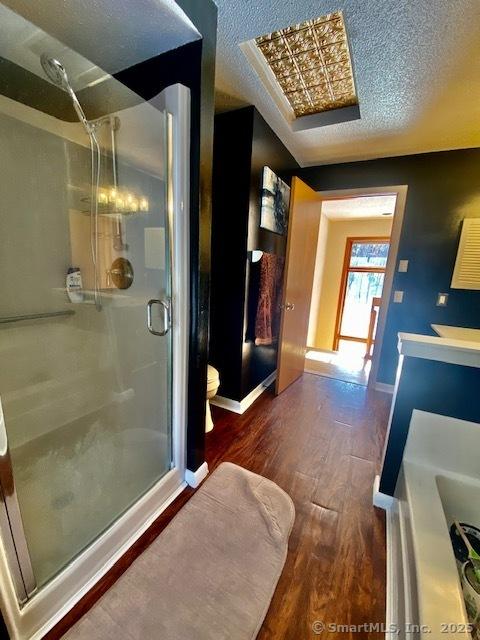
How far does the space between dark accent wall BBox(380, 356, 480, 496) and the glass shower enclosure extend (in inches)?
44.4

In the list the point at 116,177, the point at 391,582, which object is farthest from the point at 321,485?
the point at 116,177

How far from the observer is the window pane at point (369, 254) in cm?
491

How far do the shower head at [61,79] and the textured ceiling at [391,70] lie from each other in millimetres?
842

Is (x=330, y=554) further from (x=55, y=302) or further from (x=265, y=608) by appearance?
(x=55, y=302)

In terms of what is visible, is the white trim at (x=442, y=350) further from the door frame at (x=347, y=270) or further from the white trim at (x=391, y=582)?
the door frame at (x=347, y=270)

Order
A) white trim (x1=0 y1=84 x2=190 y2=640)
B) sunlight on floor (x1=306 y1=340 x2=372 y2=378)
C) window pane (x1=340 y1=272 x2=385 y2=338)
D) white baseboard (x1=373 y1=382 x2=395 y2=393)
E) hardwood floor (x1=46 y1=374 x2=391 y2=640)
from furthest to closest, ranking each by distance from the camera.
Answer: window pane (x1=340 y1=272 x2=385 y2=338) < sunlight on floor (x1=306 y1=340 x2=372 y2=378) < white baseboard (x1=373 y1=382 x2=395 y2=393) < hardwood floor (x1=46 y1=374 x2=391 y2=640) < white trim (x1=0 y1=84 x2=190 y2=640)

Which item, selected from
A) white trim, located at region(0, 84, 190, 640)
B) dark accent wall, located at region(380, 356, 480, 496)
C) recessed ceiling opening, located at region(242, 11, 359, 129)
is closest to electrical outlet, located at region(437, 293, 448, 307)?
dark accent wall, located at region(380, 356, 480, 496)

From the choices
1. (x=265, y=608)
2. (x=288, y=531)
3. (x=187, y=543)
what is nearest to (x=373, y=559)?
(x=288, y=531)

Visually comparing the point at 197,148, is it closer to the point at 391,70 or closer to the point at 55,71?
the point at 55,71

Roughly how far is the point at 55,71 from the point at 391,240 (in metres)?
2.81

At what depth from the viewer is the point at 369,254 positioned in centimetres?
504

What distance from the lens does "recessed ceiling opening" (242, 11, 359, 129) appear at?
1345 mm

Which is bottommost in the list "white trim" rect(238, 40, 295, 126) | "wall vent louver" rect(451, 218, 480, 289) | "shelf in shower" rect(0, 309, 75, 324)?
"shelf in shower" rect(0, 309, 75, 324)

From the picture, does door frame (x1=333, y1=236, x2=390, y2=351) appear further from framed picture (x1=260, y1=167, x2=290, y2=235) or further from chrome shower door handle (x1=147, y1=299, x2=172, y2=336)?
chrome shower door handle (x1=147, y1=299, x2=172, y2=336)
